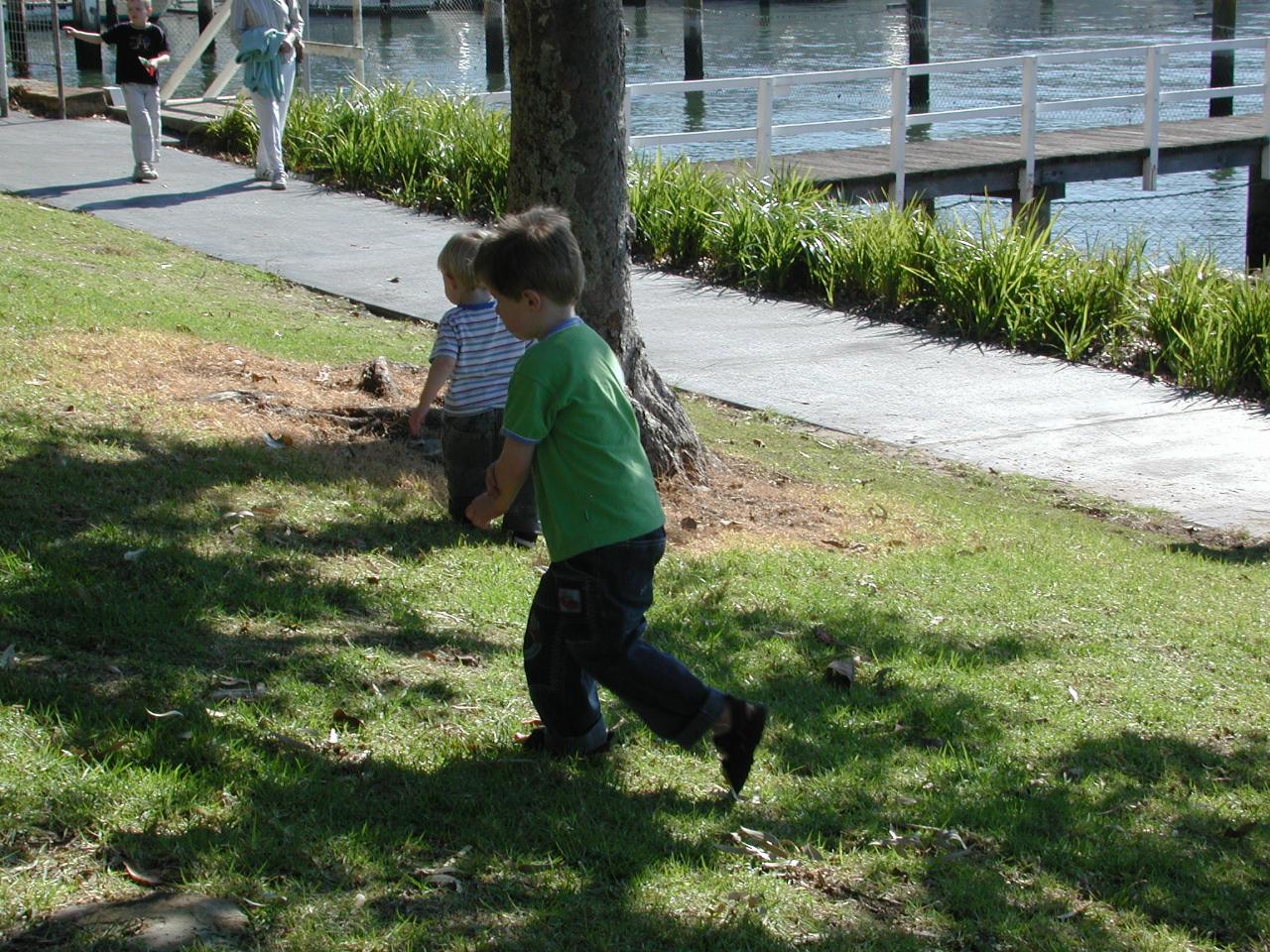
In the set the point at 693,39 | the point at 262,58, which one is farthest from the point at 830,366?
the point at 693,39

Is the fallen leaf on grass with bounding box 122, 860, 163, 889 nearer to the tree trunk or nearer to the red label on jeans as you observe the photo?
the red label on jeans

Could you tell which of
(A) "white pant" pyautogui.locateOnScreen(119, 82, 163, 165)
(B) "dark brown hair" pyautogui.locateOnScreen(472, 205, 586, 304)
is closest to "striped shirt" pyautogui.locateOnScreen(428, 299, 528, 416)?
(B) "dark brown hair" pyautogui.locateOnScreen(472, 205, 586, 304)

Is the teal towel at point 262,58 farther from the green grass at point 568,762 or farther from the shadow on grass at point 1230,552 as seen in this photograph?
the shadow on grass at point 1230,552

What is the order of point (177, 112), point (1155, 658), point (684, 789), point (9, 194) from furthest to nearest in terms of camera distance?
point (177, 112) < point (9, 194) < point (1155, 658) < point (684, 789)

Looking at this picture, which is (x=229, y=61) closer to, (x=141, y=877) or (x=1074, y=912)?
(x=141, y=877)

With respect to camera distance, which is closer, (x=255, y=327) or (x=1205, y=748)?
(x=1205, y=748)

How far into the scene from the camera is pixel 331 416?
24.9 feet

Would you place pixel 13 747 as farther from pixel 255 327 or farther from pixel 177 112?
pixel 177 112

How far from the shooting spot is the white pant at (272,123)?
14.9m

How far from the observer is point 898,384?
10.2 metres

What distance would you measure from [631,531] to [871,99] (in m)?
31.8

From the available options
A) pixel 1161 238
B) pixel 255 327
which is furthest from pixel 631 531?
pixel 1161 238

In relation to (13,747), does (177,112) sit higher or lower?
higher

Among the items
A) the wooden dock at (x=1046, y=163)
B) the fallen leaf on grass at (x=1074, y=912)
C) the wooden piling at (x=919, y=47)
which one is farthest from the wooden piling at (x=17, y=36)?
the fallen leaf on grass at (x=1074, y=912)
